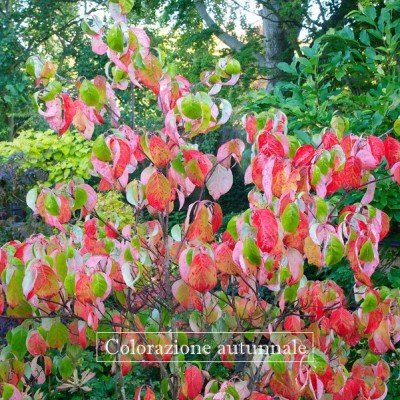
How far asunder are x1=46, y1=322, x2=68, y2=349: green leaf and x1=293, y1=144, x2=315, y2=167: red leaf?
2.99 ft

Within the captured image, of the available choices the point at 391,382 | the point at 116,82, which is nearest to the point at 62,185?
the point at 116,82

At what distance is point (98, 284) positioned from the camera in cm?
204

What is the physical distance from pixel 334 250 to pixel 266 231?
21 centimetres

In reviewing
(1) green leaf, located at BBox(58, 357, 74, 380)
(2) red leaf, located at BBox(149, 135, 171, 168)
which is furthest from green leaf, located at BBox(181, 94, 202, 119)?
(1) green leaf, located at BBox(58, 357, 74, 380)

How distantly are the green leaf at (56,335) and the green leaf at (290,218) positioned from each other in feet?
2.79

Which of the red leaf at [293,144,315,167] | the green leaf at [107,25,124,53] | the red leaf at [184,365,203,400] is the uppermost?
the green leaf at [107,25,124,53]

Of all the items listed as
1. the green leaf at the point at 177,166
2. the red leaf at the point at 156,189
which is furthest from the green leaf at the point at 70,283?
the green leaf at the point at 177,166

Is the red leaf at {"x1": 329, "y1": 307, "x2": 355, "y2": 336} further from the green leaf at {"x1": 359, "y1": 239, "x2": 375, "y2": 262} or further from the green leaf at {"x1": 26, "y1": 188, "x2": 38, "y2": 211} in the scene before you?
the green leaf at {"x1": 26, "y1": 188, "x2": 38, "y2": 211}

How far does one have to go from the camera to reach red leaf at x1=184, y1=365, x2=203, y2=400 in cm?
222

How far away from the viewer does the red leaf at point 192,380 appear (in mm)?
2219

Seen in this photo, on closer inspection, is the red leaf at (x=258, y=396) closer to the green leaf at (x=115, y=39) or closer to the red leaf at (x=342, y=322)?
the red leaf at (x=342, y=322)

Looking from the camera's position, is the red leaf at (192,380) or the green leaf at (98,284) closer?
the green leaf at (98,284)

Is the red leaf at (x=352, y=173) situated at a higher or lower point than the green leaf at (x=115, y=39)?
lower

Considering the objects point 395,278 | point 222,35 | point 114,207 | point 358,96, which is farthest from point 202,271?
point 222,35
